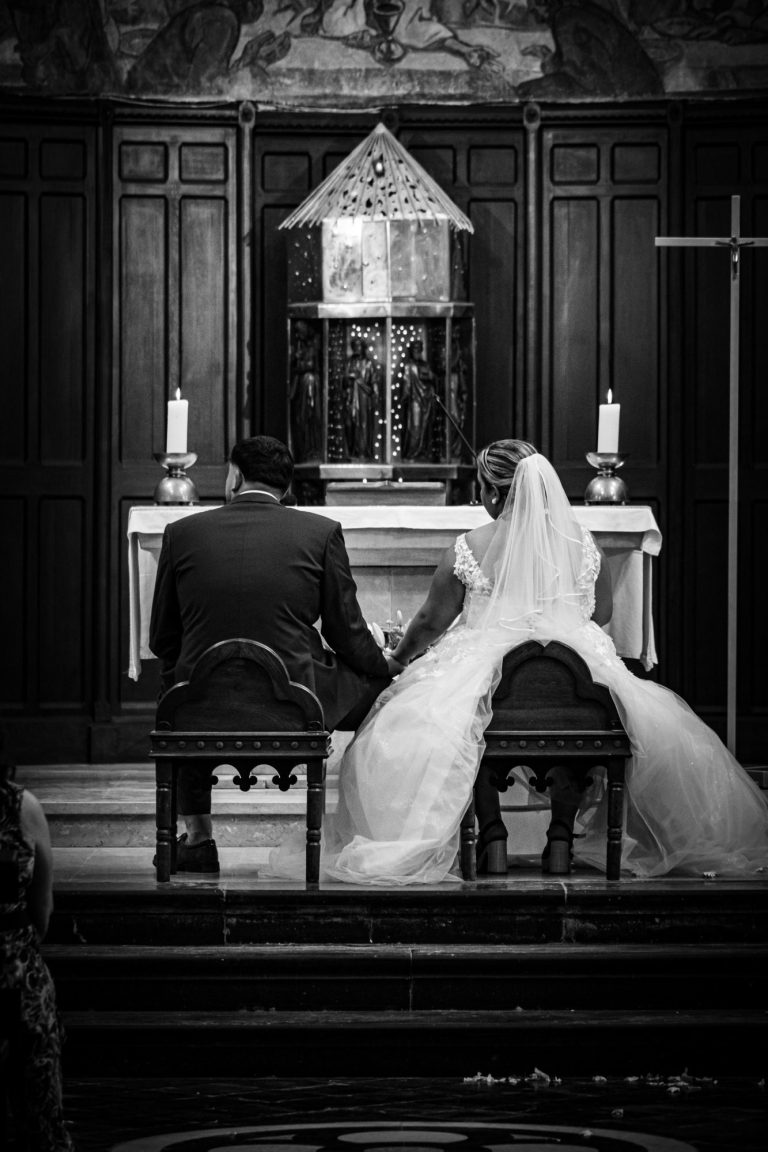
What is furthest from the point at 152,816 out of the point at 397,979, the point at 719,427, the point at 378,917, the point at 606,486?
the point at 719,427

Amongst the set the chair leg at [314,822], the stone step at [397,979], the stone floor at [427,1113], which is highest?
the chair leg at [314,822]

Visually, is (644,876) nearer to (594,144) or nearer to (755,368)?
(755,368)

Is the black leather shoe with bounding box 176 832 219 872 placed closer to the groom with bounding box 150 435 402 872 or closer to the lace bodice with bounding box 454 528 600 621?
the groom with bounding box 150 435 402 872

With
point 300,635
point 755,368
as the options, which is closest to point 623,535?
point 755,368

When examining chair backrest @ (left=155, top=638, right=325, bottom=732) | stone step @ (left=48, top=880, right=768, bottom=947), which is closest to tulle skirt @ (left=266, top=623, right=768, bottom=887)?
stone step @ (left=48, top=880, right=768, bottom=947)

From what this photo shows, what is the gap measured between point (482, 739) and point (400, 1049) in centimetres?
113

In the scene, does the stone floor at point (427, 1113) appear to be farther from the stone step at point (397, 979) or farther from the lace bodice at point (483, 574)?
the lace bodice at point (483, 574)

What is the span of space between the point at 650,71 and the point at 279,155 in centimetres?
214

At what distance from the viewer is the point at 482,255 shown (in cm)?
996

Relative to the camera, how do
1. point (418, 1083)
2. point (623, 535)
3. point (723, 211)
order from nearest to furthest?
point (418, 1083) < point (623, 535) < point (723, 211)

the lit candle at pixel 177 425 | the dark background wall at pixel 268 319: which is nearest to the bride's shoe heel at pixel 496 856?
the lit candle at pixel 177 425

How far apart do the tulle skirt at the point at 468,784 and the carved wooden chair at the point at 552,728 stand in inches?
1.9

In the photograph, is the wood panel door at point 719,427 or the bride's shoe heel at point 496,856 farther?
the wood panel door at point 719,427

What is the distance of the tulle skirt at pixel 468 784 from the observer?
5703 millimetres
